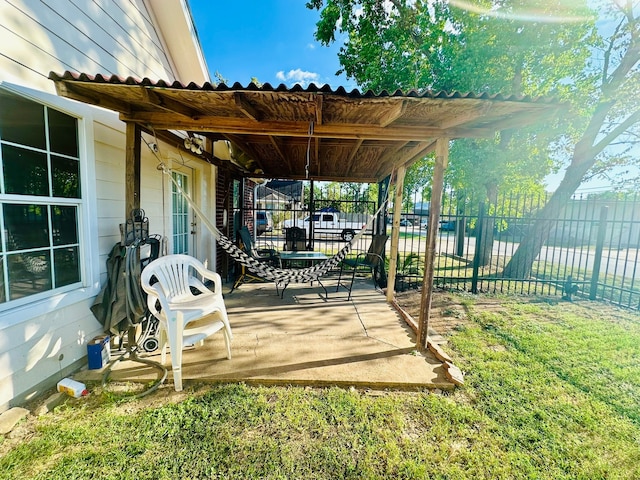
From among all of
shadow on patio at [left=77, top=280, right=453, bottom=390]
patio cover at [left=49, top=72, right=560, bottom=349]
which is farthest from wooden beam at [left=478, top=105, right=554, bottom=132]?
shadow on patio at [left=77, top=280, right=453, bottom=390]

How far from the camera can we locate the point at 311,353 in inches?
104

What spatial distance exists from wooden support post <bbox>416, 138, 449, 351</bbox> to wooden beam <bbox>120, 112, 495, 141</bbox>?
19 cm

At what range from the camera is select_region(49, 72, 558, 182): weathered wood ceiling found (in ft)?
6.61

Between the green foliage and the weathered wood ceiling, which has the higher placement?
the green foliage

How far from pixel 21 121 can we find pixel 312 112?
2189 mm

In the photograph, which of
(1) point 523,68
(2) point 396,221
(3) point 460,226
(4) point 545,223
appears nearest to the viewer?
(2) point 396,221

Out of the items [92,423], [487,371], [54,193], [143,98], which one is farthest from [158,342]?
[487,371]

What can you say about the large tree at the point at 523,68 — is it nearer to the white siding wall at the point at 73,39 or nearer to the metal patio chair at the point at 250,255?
the metal patio chair at the point at 250,255

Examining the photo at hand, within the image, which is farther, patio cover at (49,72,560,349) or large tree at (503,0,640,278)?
large tree at (503,0,640,278)

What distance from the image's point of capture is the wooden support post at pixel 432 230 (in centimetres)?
270

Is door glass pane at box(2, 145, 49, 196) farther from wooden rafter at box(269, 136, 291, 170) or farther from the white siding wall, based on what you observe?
wooden rafter at box(269, 136, 291, 170)

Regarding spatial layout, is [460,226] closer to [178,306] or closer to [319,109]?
[319,109]

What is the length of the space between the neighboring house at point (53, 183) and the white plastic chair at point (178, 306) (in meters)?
0.63

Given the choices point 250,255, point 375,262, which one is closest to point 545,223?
point 375,262
